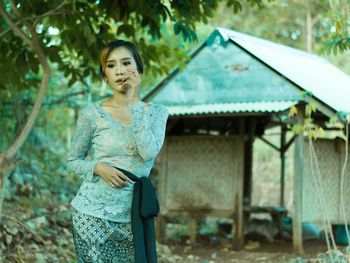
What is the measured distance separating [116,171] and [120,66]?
0.51 metres

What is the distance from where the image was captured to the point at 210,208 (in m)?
8.02

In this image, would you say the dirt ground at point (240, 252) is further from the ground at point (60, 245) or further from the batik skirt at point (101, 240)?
the batik skirt at point (101, 240)

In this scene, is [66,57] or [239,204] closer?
[66,57]

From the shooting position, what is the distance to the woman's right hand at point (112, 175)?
7.25 feet

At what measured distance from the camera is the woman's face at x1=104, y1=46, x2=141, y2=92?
2.35 metres

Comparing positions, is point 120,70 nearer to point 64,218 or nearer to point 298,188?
point 64,218

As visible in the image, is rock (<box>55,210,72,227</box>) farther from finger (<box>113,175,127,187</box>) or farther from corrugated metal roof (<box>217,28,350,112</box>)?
finger (<box>113,175,127,187</box>)

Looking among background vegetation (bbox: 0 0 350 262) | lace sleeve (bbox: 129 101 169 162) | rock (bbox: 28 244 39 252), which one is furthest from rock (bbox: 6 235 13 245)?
lace sleeve (bbox: 129 101 169 162)

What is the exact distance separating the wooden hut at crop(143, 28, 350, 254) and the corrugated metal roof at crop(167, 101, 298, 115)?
0.6 inches

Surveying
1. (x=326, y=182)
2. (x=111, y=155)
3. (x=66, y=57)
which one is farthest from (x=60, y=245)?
(x=326, y=182)

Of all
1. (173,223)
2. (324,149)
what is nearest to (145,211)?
(324,149)

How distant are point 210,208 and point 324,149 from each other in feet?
6.67

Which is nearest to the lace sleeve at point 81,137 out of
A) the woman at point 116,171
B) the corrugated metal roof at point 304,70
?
the woman at point 116,171

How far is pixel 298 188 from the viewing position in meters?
7.10
